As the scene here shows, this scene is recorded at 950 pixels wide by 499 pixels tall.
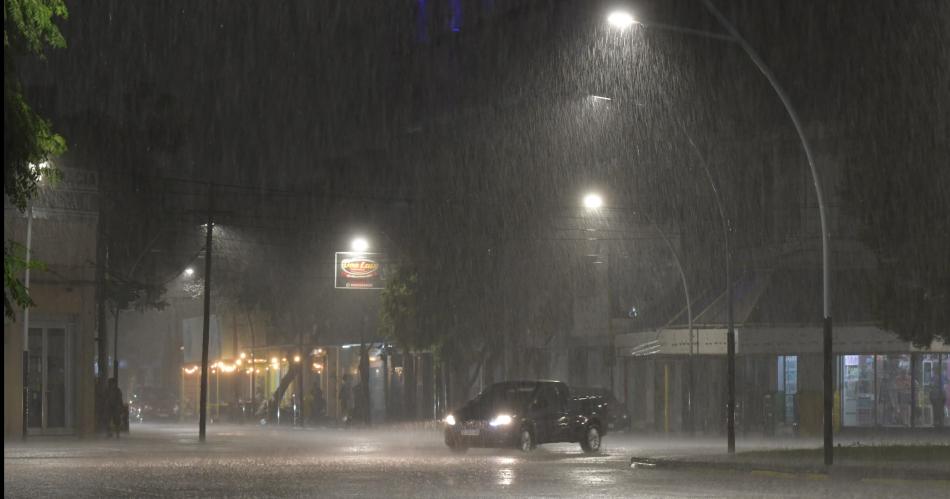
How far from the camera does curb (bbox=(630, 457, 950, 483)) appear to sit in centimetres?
2283

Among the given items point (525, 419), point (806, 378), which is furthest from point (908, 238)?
point (806, 378)

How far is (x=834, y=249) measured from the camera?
48.0m

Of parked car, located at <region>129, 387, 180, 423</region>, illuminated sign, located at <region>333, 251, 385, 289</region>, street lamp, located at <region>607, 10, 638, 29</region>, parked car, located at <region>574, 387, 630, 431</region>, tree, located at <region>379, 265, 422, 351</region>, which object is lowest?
parked car, located at <region>129, 387, 180, 423</region>

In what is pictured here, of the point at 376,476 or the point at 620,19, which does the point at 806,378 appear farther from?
the point at 376,476

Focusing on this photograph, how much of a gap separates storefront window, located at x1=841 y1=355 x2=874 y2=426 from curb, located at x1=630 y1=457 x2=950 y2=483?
2280 cm

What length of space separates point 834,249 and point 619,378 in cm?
1378

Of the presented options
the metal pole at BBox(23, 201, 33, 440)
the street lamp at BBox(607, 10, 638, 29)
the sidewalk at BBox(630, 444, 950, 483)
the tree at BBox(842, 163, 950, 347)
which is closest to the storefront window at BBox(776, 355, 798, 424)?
the sidewalk at BBox(630, 444, 950, 483)

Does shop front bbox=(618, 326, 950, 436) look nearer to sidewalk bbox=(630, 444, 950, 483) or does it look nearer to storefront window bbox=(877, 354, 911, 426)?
storefront window bbox=(877, 354, 911, 426)

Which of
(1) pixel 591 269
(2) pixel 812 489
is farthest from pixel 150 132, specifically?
(2) pixel 812 489

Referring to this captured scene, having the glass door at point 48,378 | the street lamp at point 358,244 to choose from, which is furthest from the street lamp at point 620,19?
the street lamp at point 358,244

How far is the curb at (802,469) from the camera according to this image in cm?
2283

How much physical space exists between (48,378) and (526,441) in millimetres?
17319

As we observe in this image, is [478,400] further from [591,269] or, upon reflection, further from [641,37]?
[641,37]

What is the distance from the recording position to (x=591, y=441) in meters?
34.1
